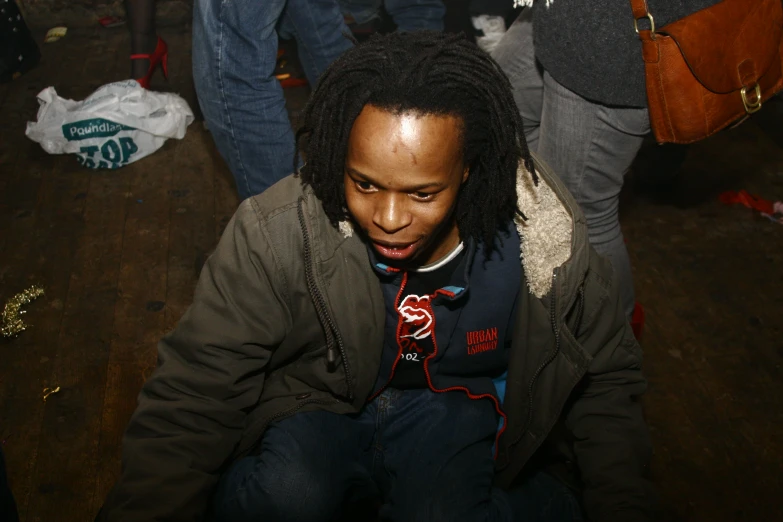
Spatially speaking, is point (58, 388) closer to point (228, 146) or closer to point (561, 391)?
point (228, 146)

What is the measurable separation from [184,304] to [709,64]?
1.77 metres

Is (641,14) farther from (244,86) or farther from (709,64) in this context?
(244,86)

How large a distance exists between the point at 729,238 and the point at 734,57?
133 centimetres

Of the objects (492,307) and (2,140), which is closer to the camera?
(492,307)

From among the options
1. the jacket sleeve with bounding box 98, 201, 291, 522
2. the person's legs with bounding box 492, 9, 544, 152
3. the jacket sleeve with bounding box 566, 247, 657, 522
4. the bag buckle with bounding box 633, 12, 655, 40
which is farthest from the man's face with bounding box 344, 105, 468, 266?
the person's legs with bounding box 492, 9, 544, 152

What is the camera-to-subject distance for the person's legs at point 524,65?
77.1 inches

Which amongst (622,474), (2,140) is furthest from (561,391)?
(2,140)

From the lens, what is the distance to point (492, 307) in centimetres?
158

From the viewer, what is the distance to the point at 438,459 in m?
1.64

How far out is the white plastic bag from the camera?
3010 millimetres

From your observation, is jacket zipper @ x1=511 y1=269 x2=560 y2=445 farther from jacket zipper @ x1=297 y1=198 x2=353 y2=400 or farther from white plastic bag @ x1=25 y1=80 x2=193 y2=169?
white plastic bag @ x1=25 y1=80 x2=193 y2=169

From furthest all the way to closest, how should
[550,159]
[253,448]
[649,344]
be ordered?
1. [649,344]
2. [550,159]
3. [253,448]

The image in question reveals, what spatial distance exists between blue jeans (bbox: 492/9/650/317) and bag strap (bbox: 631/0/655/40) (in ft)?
0.64

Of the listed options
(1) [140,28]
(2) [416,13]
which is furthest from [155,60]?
(2) [416,13]
